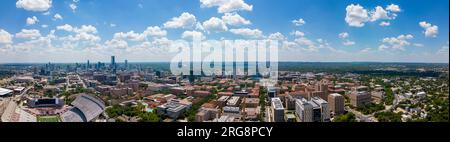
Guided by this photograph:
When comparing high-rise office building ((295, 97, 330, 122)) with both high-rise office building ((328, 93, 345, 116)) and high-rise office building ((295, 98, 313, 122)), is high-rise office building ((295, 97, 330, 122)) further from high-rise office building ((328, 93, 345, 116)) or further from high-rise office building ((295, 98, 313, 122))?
high-rise office building ((328, 93, 345, 116))

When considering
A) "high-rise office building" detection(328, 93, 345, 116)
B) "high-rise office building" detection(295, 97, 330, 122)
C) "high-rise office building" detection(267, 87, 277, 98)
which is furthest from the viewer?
"high-rise office building" detection(267, 87, 277, 98)

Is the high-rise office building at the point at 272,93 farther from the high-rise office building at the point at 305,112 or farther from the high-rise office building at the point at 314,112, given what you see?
the high-rise office building at the point at 314,112

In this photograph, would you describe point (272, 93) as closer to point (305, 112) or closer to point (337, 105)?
point (337, 105)

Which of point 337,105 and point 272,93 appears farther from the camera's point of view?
point 272,93

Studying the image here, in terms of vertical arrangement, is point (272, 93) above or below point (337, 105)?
above

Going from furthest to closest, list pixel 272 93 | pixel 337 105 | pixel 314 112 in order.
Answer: pixel 272 93
pixel 337 105
pixel 314 112

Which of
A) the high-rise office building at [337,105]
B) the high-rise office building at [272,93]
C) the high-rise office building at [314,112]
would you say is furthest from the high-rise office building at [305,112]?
the high-rise office building at [272,93]

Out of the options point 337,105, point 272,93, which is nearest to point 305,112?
point 337,105

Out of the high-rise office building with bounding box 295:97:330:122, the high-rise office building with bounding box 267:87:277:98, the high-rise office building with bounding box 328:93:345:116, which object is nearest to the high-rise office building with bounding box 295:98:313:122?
the high-rise office building with bounding box 295:97:330:122

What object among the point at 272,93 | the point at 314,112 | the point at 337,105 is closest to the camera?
the point at 314,112
